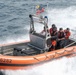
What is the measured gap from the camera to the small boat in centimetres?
933

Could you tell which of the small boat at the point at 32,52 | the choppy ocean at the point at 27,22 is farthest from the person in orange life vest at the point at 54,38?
the choppy ocean at the point at 27,22

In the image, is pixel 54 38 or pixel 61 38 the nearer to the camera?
pixel 54 38

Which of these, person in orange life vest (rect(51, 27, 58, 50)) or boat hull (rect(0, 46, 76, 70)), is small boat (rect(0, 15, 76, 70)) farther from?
person in orange life vest (rect(51, 27, 58, 50))

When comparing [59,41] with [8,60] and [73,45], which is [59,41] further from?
[8,60]

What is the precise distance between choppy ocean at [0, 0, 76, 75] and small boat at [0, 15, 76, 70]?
278mm

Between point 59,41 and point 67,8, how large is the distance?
1309 centimetres

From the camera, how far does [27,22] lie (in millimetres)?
19109

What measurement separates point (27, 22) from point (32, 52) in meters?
9.11

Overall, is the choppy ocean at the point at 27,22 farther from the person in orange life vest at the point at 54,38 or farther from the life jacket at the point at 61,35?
the life jacket at the point at 61,35

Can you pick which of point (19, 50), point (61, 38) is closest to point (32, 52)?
point (19, 50)

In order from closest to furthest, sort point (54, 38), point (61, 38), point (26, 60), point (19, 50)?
1. point (26, 60)
2. point (19, 50)
3. point (54, 38)
4. point (61, 38)

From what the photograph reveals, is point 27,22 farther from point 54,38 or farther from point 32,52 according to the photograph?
point 32,52

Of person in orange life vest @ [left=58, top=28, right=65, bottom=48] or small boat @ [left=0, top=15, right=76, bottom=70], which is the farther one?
person in orange life vest @ [left=58, top=28, right=65, bottom=48]

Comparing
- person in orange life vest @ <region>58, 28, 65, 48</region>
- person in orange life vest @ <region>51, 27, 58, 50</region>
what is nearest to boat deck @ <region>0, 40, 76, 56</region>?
person in orange life vest @ <region>51, 27, 58, 50</region>
